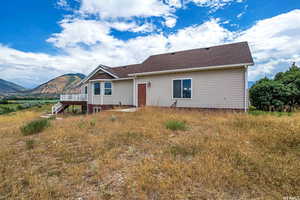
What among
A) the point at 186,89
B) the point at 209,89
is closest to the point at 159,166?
the point at 209,89

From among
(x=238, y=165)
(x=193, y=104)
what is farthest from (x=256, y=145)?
(x=193, y=104)

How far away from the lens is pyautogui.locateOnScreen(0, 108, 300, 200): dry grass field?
2.24m

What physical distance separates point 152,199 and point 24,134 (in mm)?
6227

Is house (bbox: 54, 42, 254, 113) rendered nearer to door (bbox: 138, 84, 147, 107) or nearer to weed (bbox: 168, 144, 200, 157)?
door (bbox: 138, 84, 147, 107)

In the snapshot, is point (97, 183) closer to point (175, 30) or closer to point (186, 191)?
point (186, 191)

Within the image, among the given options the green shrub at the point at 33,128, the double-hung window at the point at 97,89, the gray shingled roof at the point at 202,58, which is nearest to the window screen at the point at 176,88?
the gray shingled roof at the point at 202,58

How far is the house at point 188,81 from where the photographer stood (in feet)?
28.0

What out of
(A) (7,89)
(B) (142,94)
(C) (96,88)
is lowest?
(B) (142,94)

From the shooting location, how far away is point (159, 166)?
286cm

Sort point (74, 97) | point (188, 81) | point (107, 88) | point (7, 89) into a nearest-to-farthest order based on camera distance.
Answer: point (188, 81) < point (107, 88) < point (74, 97) < point (7, 89)

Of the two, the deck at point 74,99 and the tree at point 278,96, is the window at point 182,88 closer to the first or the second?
the tree at point 278,96

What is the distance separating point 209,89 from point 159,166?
766 cm

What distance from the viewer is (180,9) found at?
516 inches

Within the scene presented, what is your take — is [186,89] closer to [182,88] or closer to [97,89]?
[182,88]
